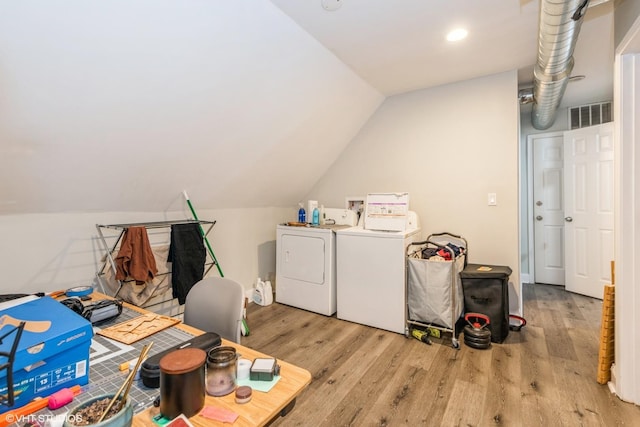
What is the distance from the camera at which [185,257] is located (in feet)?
8.83

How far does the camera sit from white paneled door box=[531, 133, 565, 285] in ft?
13.4

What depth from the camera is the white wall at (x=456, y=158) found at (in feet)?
9.61

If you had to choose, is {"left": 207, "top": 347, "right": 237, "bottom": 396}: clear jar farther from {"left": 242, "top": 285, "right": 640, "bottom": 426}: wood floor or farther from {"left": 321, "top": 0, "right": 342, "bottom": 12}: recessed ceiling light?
{"left": 321, "top": 0, "right": 342, "bottom": 12}: recessed ceiling light

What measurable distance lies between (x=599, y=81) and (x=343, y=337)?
3.64 m

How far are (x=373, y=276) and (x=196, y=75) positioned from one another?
214 centimetres

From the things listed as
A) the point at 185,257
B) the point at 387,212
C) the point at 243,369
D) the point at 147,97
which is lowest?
the point at 243,369

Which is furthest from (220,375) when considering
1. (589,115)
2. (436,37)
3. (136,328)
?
(589,115)

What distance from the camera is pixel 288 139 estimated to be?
308 cm

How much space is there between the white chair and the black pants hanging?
1.10 m

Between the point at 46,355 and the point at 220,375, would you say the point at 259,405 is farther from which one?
the point at 46,355

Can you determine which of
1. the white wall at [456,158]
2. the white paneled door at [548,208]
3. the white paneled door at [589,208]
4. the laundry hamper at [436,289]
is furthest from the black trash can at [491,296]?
the white paneled door at [548,208]

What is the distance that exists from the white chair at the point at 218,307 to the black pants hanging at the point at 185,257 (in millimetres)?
1100

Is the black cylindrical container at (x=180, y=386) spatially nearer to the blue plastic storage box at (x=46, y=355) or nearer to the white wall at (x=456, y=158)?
the blue plastic storage box at (x=46, y=355)

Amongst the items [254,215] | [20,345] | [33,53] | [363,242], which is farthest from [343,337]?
[33,53]
